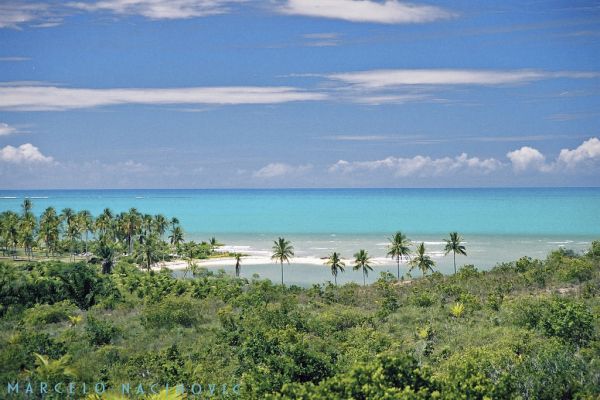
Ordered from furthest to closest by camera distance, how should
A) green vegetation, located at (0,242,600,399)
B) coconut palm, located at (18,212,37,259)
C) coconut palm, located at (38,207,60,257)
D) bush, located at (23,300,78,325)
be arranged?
coconut palm, located at (38,207,60,257), coconut palm, located at (18,212,37,259), bush, located at (23,300,78,325), green vegetation, located at (0,242,600,399)

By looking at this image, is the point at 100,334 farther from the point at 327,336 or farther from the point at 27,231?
the point at 27,231

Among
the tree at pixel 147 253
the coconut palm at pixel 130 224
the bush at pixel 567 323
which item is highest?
the coconut palm at pixel 130 224

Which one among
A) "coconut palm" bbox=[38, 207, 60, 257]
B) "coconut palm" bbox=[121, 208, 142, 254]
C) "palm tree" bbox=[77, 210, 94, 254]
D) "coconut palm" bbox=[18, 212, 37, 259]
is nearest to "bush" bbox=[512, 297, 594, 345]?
"coconut palm" bbox=[121, 208, 142, 254]

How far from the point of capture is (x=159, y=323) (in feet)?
134

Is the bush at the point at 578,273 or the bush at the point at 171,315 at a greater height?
the bush at the point at 578,273

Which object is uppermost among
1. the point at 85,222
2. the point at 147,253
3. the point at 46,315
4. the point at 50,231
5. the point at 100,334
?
the point at 85,222

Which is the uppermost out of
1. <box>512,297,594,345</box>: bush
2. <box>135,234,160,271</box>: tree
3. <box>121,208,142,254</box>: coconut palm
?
<box>121,208,142,254</box>: coconut palm

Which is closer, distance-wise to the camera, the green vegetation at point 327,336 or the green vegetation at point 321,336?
the green vegetation at point 327,336

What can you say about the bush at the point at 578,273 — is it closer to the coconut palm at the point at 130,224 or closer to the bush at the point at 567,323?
the bush at the point at 567,323

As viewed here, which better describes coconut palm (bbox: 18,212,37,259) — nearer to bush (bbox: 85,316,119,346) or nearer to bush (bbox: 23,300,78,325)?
bush (bbox: 23,300,78,325)

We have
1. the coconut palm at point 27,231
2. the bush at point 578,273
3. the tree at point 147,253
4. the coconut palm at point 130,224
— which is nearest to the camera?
the bush at point 578,273

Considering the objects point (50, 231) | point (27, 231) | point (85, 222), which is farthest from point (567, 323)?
point (85, 222)

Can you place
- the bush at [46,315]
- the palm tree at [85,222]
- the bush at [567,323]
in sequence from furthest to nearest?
the palm tree at [85,222] < the bush at [46,315] < the bush at [567,323]

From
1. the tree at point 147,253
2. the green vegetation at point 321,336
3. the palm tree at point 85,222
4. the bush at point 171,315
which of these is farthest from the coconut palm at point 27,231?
the bush at point 171,315
